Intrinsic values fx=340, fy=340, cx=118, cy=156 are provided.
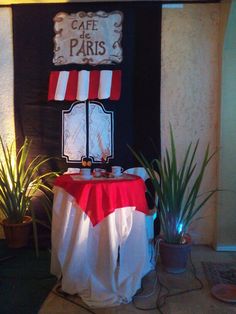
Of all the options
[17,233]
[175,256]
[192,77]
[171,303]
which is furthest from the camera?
[192,77]

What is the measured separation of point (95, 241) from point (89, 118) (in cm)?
156

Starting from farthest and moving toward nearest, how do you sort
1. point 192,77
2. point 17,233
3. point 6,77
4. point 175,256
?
point 6,77
point 192,77
point 17,233
point 175,256

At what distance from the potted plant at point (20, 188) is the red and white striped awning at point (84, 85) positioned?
663mm

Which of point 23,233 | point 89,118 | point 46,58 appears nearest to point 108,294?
point 23,233

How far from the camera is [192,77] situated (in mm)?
3625

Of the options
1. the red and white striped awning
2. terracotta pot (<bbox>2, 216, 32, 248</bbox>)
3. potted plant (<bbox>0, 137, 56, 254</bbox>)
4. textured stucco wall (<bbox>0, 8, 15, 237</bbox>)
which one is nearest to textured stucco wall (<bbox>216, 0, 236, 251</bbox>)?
the red and white striped awning

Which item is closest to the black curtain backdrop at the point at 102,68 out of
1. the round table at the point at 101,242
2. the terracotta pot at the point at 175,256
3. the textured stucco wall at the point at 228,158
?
the textured stucco wall at the point at 228,158

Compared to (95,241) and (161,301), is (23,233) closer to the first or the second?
(95,241)

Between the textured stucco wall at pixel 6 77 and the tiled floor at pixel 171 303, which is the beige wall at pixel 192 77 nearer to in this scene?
the textured stucco wall at pixel 6 77

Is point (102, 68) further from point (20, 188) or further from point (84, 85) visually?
point (20, 188)

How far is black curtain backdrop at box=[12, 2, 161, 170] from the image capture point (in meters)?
3.59

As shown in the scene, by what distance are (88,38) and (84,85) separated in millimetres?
508

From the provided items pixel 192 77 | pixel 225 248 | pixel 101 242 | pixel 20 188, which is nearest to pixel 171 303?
pixel 101 242

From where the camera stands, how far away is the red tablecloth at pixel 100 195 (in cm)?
248
